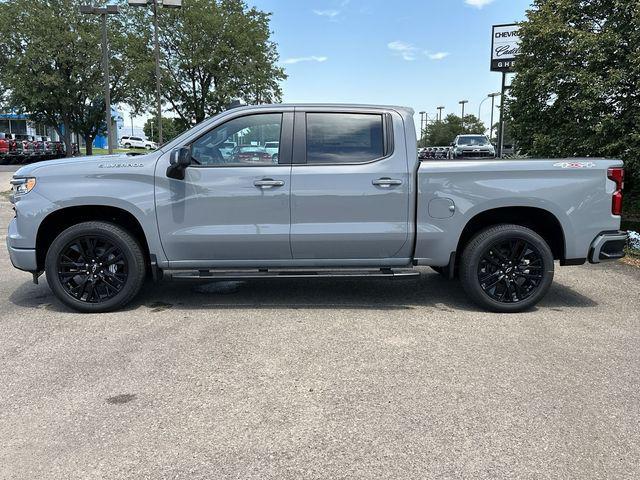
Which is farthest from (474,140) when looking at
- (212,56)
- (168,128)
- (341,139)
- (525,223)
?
(168,128)

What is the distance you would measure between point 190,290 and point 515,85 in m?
7.87

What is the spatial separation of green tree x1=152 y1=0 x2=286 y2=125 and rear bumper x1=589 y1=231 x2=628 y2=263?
82.7 feet

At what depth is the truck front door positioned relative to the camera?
5.04 metres

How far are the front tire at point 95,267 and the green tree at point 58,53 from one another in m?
25.7

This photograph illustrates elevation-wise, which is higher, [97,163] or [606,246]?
[97,163]

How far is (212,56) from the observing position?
1093 inches

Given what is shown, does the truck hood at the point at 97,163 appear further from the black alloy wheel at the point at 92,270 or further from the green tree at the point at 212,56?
the green tree at the point at 212,56

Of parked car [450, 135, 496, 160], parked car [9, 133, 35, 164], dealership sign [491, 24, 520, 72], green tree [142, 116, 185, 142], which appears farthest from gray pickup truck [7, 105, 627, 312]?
parked car [9, 133, 35, 164]

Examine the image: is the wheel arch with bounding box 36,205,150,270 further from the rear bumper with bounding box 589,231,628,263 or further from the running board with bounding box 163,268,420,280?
the rear bumper with bounding box 589,231,628,263

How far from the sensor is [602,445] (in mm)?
2994

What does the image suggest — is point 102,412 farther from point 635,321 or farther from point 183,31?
point 183,31

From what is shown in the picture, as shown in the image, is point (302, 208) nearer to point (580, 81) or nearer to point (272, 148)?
point (272, 148)

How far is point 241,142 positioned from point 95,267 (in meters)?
1.83

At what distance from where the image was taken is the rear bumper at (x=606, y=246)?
5184 millimetres
